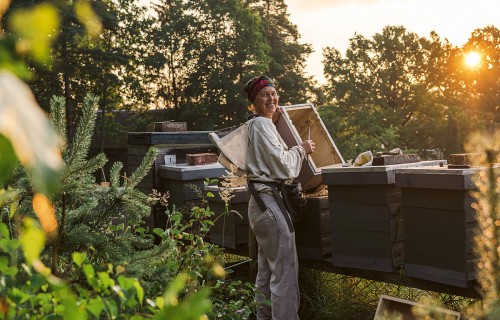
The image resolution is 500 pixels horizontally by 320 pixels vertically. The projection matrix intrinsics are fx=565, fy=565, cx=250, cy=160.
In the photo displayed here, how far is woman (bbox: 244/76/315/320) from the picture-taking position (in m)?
4.59

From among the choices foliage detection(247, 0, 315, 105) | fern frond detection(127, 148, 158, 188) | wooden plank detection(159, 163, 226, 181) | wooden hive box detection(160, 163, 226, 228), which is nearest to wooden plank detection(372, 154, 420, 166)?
wooden plank detection(159, 163, 226, 181)

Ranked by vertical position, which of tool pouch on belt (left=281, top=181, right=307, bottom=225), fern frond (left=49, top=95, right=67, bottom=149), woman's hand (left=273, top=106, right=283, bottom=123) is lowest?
tool pouch on belt (left=281, top=181, right=307, bottom=225)

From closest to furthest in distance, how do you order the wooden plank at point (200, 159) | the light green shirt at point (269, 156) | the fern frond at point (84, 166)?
the fern frond at point (84, 166) < the light green shirt at point (269, 156) < the wooden plank at point (200, 159)

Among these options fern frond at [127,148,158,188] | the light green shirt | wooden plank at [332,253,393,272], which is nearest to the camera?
fern frond at [127,148,158,188]

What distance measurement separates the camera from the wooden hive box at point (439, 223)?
3.71m

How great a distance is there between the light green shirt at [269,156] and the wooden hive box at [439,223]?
0.87 m

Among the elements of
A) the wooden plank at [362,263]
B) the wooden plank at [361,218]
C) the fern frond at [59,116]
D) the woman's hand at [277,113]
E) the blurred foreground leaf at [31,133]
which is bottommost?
the wooden plank at [362,263]

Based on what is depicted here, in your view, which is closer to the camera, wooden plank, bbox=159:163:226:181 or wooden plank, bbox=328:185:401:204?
wooden plank, bbox=328:185:401:204

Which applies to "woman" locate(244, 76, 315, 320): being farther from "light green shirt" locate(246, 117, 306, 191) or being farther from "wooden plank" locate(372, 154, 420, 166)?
"wooden plank" locate(372, 154, 420, 166)

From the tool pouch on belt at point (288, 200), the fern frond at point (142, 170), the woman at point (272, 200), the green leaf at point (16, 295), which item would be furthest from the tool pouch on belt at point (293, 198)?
the green leaf at point (16, 295)

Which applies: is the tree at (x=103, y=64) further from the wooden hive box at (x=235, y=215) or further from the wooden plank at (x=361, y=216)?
the wooden plank at (x=361, y=216)

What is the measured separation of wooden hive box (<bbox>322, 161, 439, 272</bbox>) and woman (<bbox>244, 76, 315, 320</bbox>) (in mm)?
366

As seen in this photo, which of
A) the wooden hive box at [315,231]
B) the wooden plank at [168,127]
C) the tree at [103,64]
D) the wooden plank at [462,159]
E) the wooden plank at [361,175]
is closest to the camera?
the wooden plank at [462,159]

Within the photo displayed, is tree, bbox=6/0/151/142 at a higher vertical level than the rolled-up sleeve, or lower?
higher
